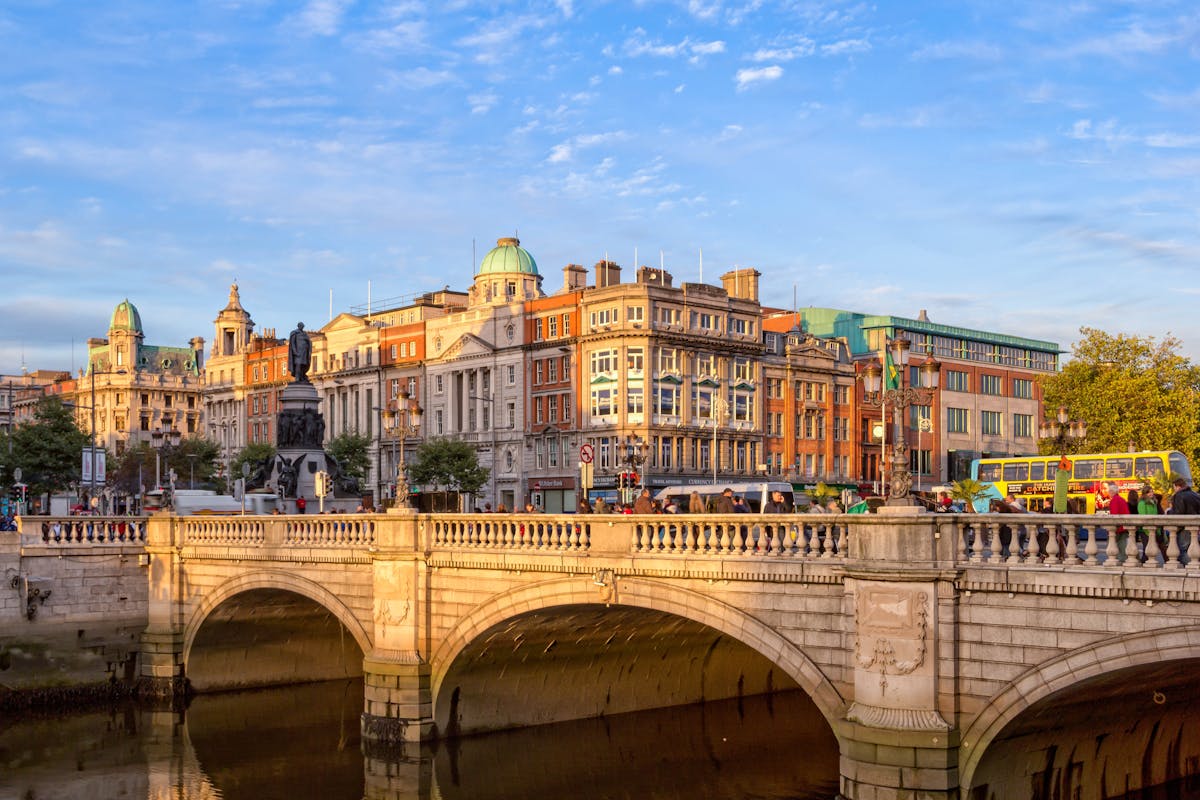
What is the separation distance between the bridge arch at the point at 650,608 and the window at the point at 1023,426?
8626cm

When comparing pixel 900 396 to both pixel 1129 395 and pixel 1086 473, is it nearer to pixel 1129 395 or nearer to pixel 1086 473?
pixel 1086 473

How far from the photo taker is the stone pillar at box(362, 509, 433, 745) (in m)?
29.6

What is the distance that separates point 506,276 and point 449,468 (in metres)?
18.8

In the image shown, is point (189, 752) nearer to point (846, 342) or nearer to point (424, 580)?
point (424, 580)

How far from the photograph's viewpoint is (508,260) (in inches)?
3848

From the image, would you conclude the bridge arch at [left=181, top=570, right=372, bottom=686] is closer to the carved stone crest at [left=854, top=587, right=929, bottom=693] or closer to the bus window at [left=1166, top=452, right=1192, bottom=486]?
the carved stone crest at [left=854, top=587, right=929, bottom=693]

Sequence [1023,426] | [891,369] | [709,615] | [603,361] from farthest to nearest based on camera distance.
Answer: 1. [1023,426]
2. [603,361]
3. [891,369]
4. [709,615]

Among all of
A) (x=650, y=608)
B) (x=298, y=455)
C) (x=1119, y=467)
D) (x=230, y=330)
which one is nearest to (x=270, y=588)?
(x=298, y=455)

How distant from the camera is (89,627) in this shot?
3812 cm

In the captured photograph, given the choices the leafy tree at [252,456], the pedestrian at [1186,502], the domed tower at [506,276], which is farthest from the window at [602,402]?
the pedestrian at [1186,502]

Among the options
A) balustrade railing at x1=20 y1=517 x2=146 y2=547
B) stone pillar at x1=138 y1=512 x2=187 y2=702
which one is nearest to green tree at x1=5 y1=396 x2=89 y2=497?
balustrade railing at x1=20 y1=517 x2=146 y2=547

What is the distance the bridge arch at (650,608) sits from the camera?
21.9 meters

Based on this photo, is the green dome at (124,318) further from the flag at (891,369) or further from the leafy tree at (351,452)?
the flag at (891,369)

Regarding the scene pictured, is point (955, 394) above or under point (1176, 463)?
above
